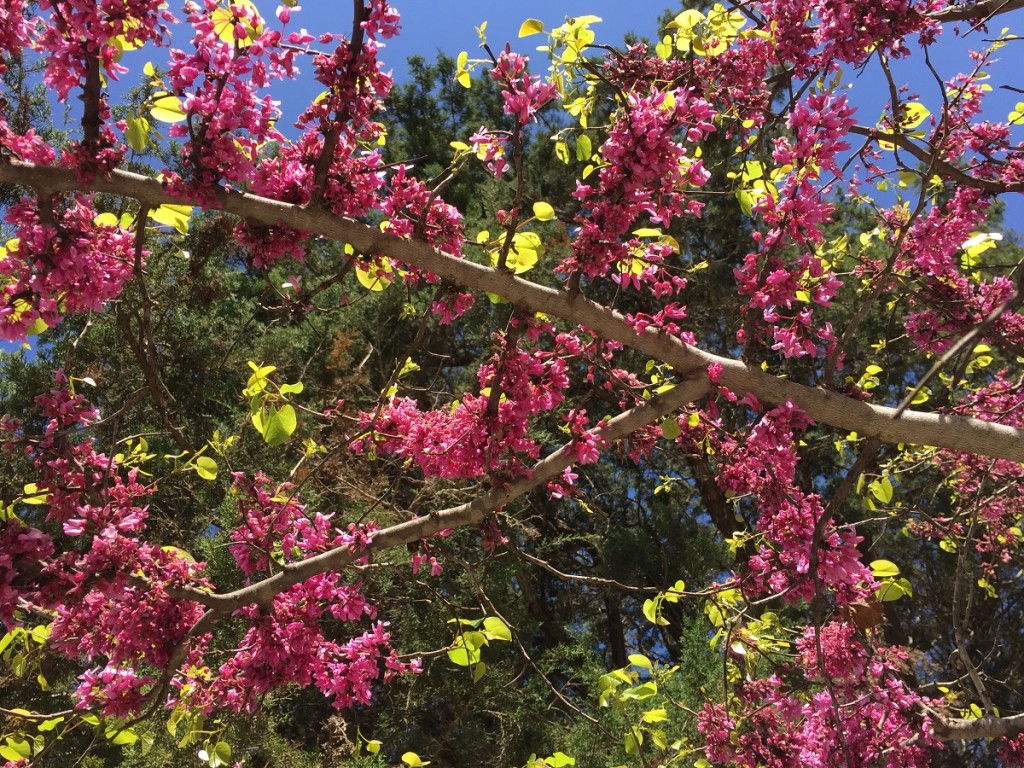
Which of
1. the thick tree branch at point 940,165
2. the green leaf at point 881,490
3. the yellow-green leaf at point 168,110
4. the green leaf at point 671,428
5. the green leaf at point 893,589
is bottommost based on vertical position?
the green leaf at point 893,589

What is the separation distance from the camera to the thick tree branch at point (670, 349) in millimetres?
1812

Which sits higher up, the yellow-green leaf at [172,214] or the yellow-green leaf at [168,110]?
the yellow-green leaf at [168,110]

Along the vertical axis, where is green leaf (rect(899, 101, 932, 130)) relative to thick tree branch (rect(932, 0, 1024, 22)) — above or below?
below

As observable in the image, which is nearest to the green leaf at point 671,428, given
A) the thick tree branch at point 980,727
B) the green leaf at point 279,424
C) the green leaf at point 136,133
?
the green leaf at point 279,424

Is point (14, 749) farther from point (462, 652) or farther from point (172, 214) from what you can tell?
point (172, 214)

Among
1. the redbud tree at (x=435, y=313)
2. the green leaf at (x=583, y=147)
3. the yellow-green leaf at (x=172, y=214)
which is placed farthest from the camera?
the green leaf at (x=583, y=147)

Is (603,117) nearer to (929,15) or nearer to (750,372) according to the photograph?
(929,15)

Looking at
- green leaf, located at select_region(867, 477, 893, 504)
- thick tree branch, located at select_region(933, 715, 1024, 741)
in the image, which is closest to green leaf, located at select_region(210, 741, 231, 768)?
green leaf, located at select_region(867, 477, 893, 504)

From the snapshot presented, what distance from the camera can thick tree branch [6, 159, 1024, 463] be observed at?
5.95ft

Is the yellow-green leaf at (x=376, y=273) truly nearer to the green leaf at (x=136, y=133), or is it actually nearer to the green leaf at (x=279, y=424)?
the green leaf at (x=279, y=424)

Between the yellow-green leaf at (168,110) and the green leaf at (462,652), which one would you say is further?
the green leaf at (462,652)

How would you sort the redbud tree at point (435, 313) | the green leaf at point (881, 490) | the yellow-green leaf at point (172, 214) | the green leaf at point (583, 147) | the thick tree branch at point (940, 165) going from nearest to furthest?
the redbud tree at point (435, 313), the yellow-green leaf at point (172, 214), the green leaf at point (583, 147), the thick tree branch at point (940, 165), the green leaf at point (881, 490)

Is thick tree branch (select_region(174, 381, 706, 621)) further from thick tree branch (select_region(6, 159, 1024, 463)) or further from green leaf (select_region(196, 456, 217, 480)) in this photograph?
green leaf (select_region(196, 456, 217, 480))

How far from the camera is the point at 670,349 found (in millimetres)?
1984
